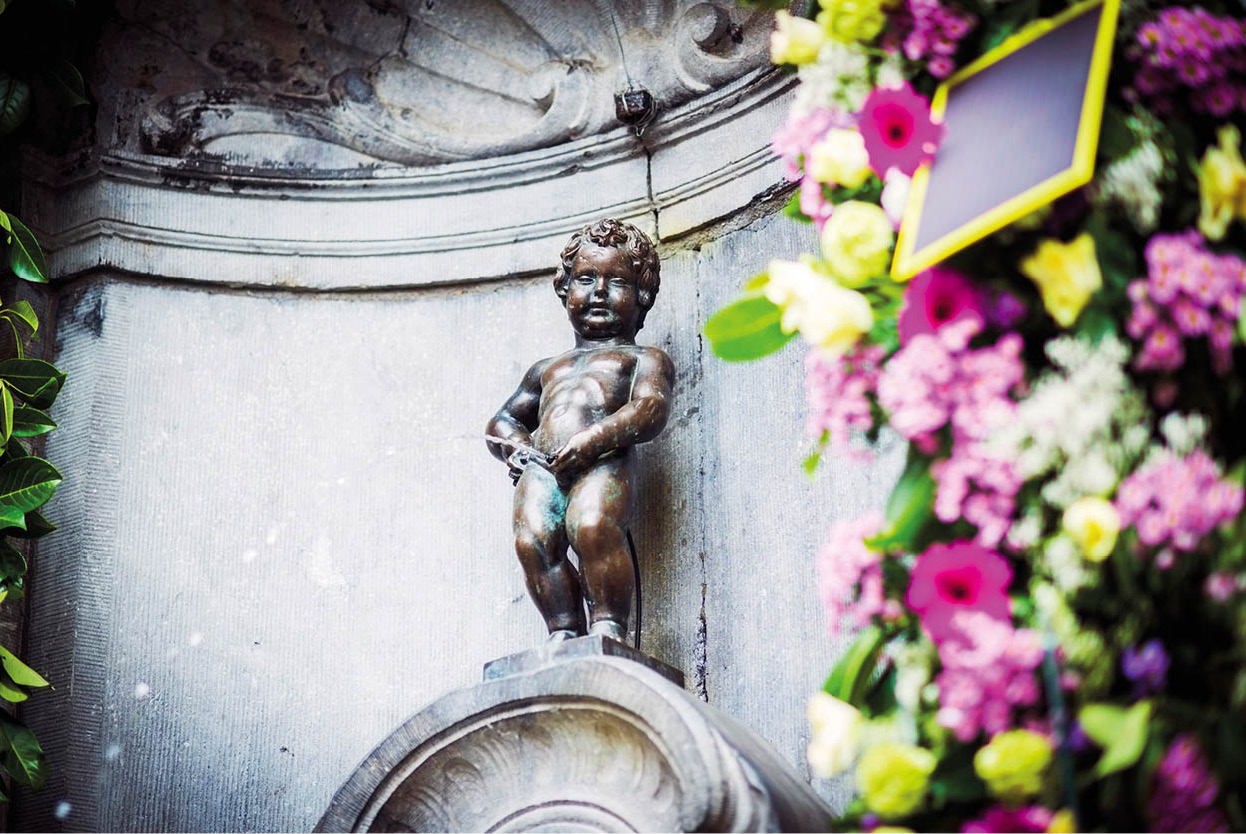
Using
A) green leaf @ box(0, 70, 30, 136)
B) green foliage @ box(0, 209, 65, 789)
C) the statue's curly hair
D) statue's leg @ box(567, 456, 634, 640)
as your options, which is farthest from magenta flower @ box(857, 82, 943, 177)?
green leaf @ box(0, 70, 30, 136)

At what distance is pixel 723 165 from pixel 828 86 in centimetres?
160

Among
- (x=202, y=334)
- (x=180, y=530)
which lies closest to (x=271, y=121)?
(x=202, y=334)

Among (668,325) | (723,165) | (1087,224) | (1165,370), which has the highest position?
(723,165)

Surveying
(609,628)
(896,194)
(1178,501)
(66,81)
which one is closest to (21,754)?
(609,628)

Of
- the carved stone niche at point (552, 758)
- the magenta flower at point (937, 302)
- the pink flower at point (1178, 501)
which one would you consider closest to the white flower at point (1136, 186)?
the magenta flower at point (937, 302)

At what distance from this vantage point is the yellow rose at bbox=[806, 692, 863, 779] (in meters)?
1.69

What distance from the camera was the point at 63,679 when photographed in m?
3.22

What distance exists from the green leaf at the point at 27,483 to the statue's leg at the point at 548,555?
845mm

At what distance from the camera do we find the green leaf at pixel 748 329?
6.36ft

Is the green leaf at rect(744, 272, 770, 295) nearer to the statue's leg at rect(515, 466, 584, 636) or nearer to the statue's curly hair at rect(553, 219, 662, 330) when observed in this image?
the statue's leg at rect(515, 466, 584, 636)

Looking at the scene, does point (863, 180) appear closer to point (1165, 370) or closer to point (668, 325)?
point (1165, 370)

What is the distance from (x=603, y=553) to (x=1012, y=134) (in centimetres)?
130

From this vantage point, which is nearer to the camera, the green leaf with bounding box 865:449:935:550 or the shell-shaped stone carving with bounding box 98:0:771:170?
the green leaf with bounding box 865:449:935:550

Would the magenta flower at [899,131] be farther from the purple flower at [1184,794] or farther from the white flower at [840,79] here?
the purple flower at [1184,794]
